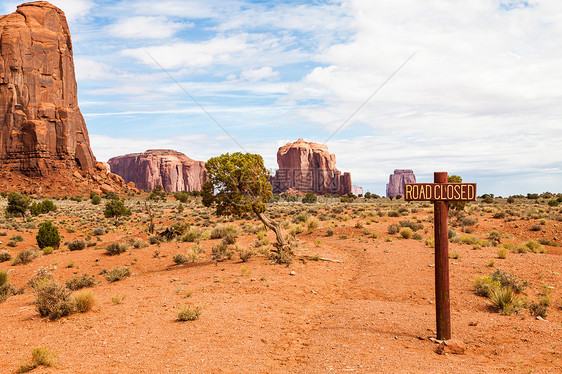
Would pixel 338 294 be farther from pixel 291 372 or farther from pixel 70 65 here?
pixel 70 65

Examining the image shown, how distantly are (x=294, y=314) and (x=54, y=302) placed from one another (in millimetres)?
6746

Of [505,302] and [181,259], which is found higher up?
[505,302]

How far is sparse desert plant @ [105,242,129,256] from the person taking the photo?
71.4ft

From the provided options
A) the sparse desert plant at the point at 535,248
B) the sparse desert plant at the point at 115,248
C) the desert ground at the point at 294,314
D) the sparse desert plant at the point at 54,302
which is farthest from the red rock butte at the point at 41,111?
the sparse desert plant at the point at 535,248

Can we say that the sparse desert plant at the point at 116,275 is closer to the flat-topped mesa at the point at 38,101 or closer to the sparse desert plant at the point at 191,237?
the sparse desert plant at the point at 191,237

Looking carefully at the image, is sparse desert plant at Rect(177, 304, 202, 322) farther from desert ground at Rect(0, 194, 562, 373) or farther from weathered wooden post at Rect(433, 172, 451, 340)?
weathered wooden post at Rect(433, 172, 451, 340)

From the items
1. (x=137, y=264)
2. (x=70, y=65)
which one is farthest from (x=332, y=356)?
(x=70, y=65)

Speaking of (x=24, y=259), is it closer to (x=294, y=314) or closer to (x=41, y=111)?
(x=294, y=314)

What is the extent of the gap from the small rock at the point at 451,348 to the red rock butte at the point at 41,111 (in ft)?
301

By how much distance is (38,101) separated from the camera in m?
95.7

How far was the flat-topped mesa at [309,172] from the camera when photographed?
15250cm

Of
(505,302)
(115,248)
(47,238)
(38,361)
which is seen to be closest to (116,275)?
(115,248)

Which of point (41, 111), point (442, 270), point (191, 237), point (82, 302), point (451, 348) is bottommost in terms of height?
point (451, 348)

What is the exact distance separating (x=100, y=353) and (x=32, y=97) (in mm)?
110746
